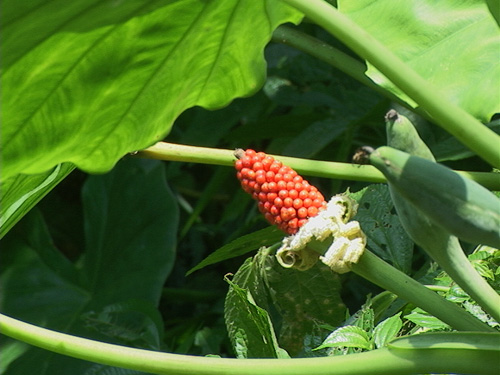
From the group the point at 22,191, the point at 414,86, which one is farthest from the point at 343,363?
the point at 22,191

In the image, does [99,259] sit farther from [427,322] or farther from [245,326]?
[427,322]

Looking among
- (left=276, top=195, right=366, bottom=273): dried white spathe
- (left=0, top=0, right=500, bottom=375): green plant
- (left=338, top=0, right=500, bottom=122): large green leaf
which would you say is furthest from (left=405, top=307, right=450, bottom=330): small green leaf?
(left=338, top=0, right=500, bottom=122): large green leaf

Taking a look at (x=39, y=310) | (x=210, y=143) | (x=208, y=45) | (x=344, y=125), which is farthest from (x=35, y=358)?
(x=208, y=45)

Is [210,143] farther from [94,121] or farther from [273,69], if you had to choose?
[94,121]

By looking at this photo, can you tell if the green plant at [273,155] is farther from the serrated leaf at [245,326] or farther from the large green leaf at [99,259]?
the large green leaf at [99,259]

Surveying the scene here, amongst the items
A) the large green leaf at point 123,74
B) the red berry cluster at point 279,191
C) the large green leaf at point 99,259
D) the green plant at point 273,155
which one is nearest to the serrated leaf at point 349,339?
the green plant at point 273,155

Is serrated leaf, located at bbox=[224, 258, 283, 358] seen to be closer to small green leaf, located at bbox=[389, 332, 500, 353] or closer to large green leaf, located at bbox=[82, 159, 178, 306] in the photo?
small green leaf, located at bbox=[389, 332, 500, 353]
